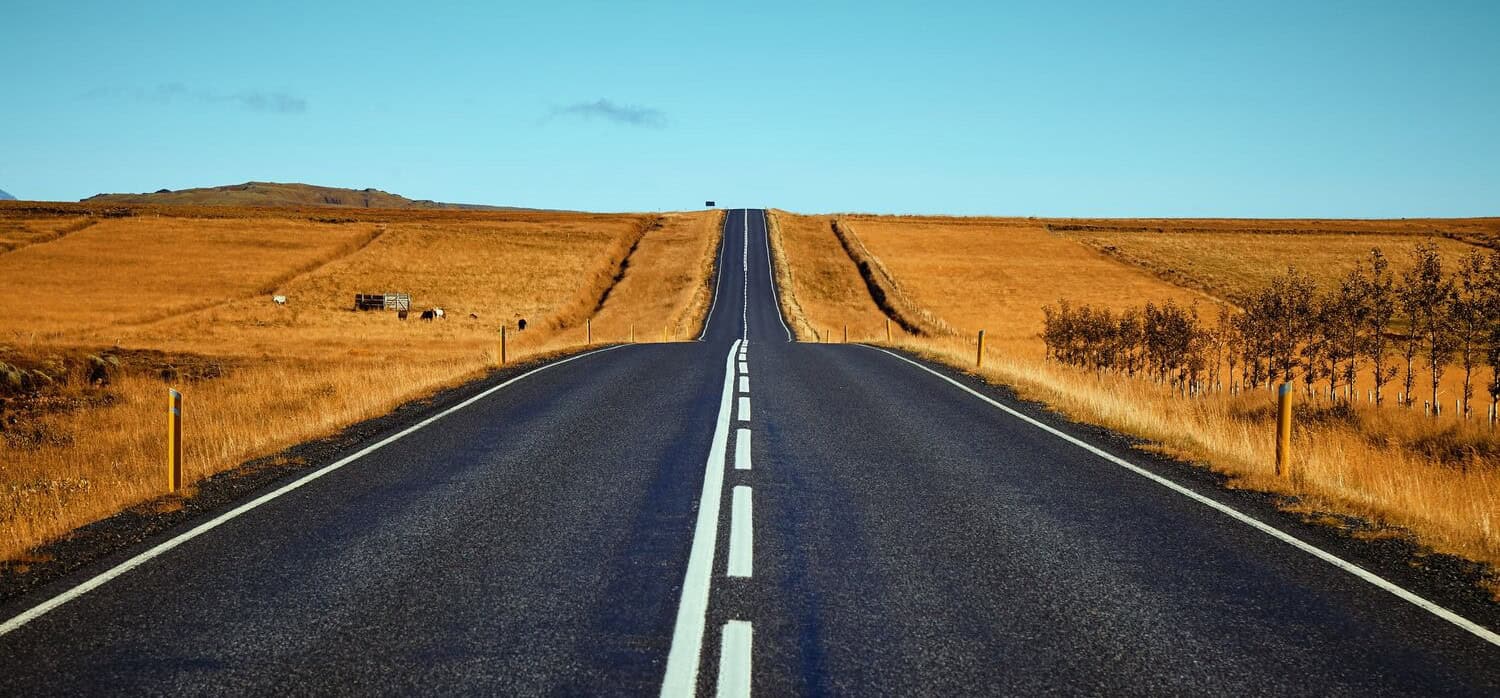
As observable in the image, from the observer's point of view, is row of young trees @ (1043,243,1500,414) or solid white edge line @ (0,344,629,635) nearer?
solid white edge line @ (0,344,629,635)

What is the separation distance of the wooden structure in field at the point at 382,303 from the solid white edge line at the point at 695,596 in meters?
45.6

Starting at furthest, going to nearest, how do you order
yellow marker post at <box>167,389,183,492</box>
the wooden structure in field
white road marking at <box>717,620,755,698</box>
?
the wooden structure in field, yellow marker post at <box>167,389,183,492</box>, white road marking at <box>717,620,755,698</box>

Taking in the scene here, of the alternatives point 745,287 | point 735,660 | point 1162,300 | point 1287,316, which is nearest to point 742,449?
point 735,660

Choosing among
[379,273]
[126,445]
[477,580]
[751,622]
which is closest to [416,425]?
[126,445]

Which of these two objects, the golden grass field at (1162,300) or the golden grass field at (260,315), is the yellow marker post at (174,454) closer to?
the golden grass field at (260,315)

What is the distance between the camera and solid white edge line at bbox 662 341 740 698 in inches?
150

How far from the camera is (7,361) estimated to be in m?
19.8

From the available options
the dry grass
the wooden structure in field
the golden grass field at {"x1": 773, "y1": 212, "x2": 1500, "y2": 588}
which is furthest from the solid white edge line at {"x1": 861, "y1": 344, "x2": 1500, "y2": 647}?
the dry grass

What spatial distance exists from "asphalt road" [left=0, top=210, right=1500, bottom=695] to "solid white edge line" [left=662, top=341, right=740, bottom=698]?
0.02 meters

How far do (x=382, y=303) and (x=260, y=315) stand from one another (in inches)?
245

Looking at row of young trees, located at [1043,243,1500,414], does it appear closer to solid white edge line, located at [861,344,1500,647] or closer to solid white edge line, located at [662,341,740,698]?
solid white edge line, located at [861,344,1500,647]

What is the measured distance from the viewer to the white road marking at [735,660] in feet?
12.2

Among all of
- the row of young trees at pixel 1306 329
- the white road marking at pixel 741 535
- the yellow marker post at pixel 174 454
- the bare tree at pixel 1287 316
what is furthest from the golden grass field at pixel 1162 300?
the yellow marker post at pixel 174 454

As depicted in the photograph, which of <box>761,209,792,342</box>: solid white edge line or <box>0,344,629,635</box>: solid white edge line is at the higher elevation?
<box>761,209,792,342</box>: solid white edge line
